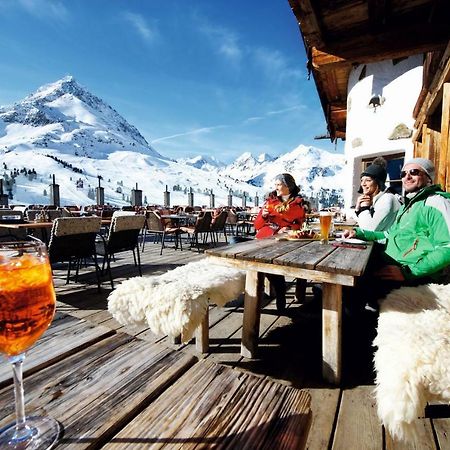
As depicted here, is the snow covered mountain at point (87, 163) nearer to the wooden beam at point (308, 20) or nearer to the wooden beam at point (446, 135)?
the wooden beam at point (308, 20)

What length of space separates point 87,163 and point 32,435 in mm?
84626

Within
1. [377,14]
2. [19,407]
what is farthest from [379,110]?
[19,407]

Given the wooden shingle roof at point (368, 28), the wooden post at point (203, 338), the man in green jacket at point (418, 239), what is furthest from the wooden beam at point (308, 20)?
the wooden post at point (203, 338)

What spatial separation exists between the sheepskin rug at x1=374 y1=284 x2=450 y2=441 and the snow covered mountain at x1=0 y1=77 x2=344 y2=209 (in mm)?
4056

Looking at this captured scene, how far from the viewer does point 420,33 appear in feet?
11.0

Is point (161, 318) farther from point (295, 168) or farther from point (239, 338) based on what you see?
point (295, 168)

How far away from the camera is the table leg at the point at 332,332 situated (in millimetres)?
1727

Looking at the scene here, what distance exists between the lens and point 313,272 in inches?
65.1

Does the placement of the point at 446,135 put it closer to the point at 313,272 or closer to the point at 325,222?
the point at 325,222

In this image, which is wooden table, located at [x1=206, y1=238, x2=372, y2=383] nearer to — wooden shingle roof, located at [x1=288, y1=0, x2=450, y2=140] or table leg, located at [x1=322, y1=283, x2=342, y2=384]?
table leg, located at [x1=322, y1=283, x2=342, y2=384]

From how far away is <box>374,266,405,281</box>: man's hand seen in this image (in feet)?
5.91

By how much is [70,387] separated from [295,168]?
204 m

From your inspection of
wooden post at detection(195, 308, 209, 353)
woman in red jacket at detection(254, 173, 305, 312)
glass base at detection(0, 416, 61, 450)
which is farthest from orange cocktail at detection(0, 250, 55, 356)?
woman in red jacket at detection(254, 173, 305, 312)

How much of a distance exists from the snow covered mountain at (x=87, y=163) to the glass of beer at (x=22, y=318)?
195 inches
